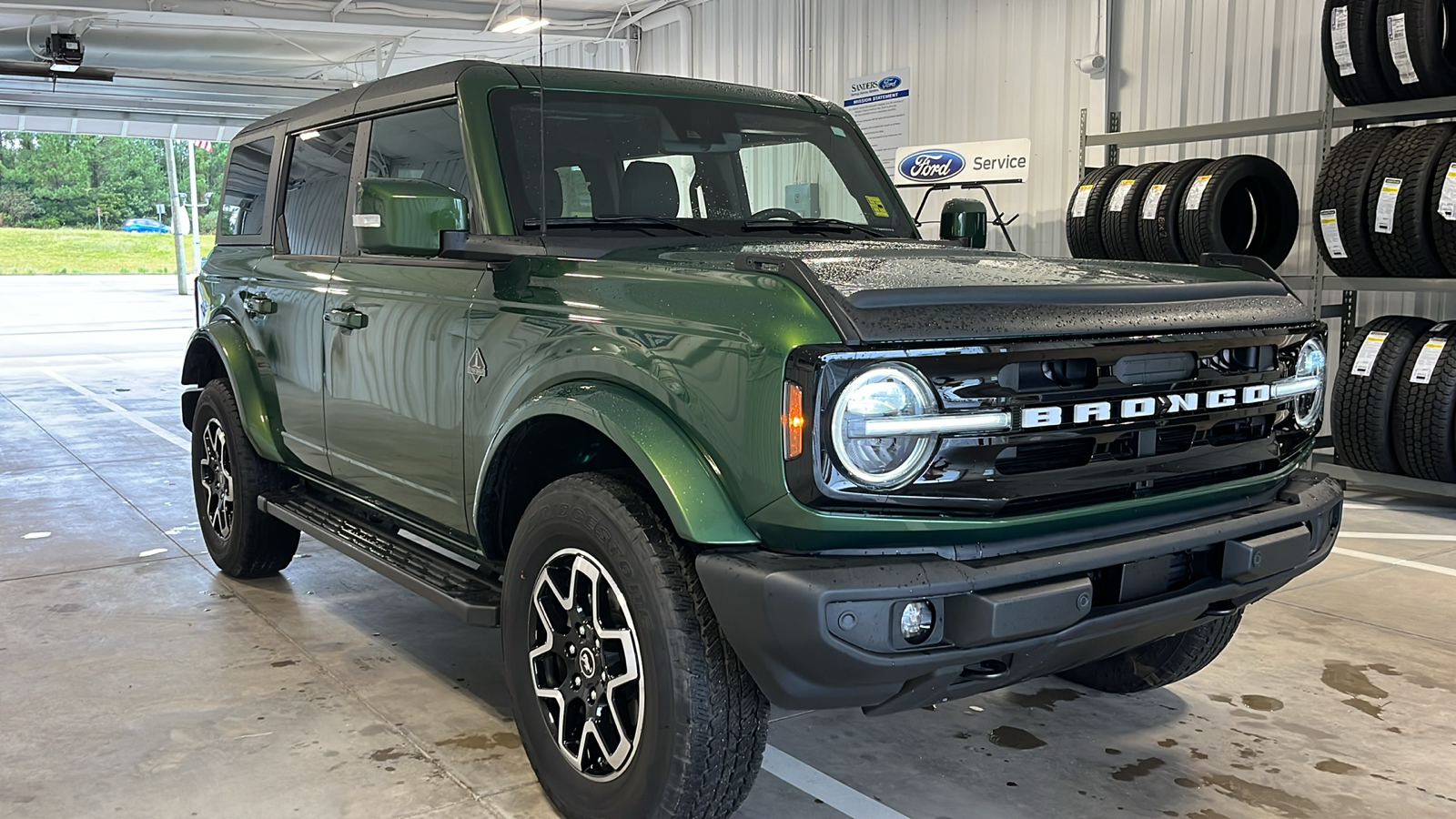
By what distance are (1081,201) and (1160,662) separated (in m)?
5.06

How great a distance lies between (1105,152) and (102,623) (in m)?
6.89

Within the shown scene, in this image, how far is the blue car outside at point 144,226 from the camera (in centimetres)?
4447

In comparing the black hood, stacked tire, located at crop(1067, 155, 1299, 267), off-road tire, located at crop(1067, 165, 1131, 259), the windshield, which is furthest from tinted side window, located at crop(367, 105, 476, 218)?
off-road tire, located at crop(1067, 165, 1131, 259)

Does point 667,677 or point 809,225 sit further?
point 809,225

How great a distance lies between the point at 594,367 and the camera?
2.45 meters

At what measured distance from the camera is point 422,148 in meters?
3.33

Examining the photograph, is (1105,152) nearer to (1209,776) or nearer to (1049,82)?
(1049,82)

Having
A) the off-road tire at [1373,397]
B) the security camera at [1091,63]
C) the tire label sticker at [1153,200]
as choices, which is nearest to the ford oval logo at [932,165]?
the security camera at [1091,63]

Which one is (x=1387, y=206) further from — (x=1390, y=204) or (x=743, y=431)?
(x=743, y=431)

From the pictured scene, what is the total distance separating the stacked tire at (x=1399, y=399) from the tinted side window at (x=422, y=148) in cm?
505

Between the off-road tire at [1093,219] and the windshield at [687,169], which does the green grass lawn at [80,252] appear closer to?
the off-road tire at [1093,219]

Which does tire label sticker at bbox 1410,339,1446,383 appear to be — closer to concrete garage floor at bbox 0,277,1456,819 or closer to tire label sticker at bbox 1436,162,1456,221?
tire label sticker at bbox 1436,162,1456,221

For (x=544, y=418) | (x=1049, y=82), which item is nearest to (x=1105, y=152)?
(x=1049, y=82)

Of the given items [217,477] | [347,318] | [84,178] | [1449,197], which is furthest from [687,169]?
[84,178]
